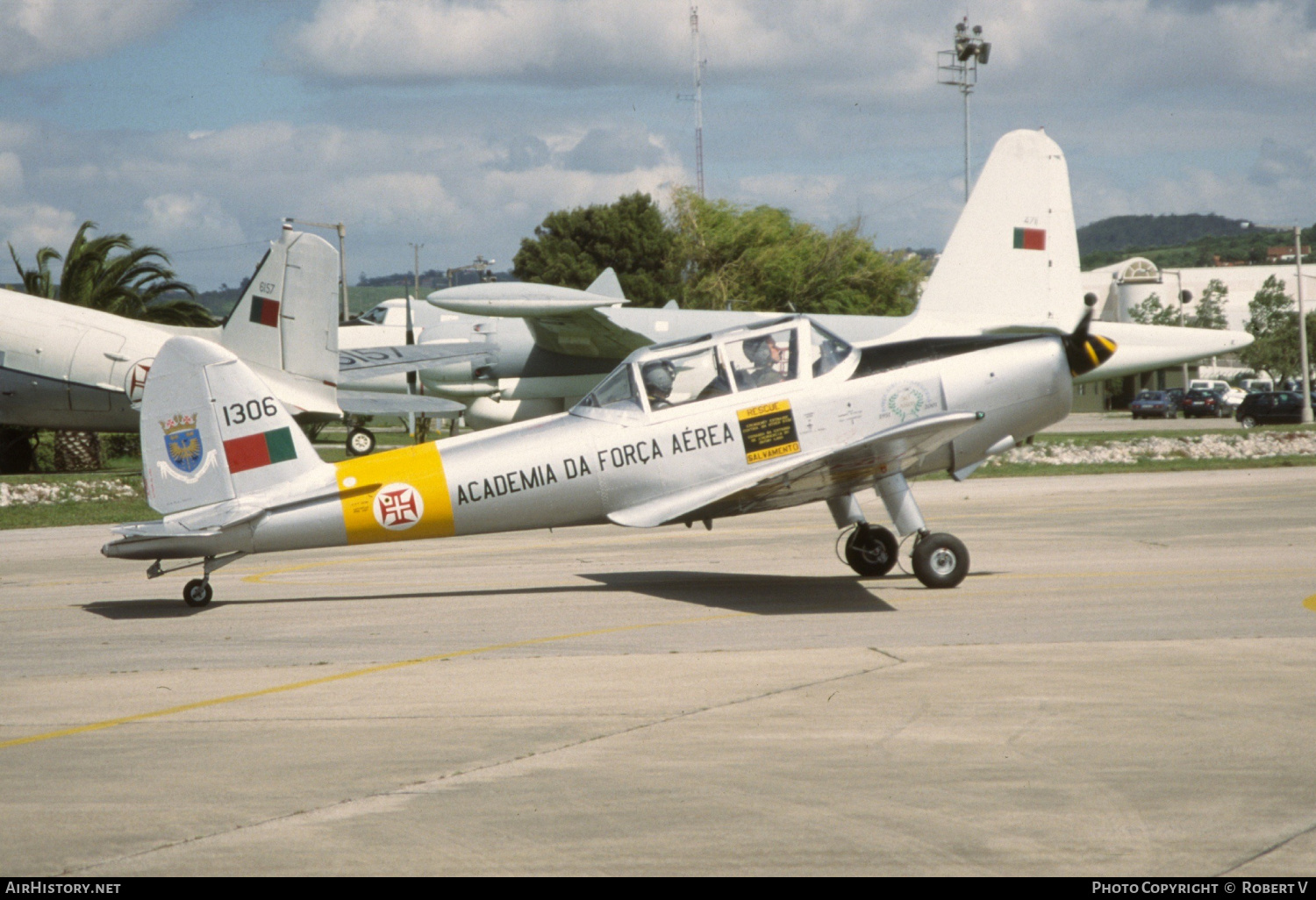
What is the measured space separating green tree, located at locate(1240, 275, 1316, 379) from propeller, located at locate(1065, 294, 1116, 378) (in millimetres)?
84299

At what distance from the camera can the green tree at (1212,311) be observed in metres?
105

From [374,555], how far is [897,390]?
822 centimetres

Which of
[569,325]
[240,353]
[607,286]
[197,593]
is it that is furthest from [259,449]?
Result: [607,286]

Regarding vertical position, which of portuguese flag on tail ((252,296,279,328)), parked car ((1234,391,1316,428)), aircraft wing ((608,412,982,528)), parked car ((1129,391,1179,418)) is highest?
portuguese flag on tail ((252,296,279,328))

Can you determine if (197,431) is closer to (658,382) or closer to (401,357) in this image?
(658,382)

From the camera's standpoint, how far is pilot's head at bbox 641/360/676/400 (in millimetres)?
11391

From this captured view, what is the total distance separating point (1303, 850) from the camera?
4.60m

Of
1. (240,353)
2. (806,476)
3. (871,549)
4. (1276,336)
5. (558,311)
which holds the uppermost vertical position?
(558,311)

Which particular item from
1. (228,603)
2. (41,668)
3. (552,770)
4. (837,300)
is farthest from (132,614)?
(837,300)

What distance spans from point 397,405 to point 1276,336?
82984 mm

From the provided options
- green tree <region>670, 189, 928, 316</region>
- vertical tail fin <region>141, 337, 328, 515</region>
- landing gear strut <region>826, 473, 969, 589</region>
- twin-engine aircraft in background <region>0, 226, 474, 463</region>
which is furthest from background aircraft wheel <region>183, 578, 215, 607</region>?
green tree <region>670, 189, 928, 316</region>

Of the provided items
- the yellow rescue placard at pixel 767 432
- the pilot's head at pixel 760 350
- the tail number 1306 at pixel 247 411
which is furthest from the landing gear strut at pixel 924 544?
the tail number 1306 at pixel 247 411

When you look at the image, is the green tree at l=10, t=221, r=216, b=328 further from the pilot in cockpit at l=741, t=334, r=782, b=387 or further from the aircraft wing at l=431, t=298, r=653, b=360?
the pilot in cockpit at l=741, t=334, r=782, b=387

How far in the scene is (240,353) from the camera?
2312cm
